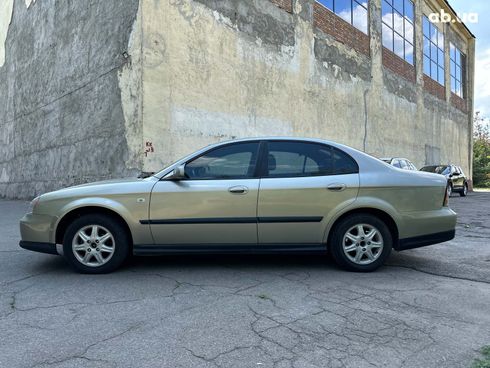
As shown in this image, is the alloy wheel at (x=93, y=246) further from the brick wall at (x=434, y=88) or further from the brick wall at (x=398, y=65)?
the brick wall at (x=434, y=88)

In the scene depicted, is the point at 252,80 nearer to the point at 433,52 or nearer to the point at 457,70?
the point at 433,52

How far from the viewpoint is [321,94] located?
54.3 ft

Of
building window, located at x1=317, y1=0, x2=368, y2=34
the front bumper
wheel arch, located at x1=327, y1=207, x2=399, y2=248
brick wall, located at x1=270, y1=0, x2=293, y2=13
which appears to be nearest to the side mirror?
the front bumper

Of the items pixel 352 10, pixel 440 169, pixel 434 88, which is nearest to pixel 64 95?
pixel 352 10

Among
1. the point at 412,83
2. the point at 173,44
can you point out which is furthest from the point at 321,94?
the point at 412,83

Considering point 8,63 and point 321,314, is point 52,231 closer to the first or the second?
point 321,314

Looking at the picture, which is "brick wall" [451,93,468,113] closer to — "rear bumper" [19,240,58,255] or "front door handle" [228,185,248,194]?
"front door handle" [228,185,248,194]

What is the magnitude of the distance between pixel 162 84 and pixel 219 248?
6799 mm

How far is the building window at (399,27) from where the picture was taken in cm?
2166

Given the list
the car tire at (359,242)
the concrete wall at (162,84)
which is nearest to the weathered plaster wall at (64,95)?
the concrete wall at (162,84)

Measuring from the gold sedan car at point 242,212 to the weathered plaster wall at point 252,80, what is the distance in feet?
18.6

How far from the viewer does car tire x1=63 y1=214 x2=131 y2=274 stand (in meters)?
4.86

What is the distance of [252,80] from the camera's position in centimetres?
1337

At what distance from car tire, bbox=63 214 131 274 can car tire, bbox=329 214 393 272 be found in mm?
2380
